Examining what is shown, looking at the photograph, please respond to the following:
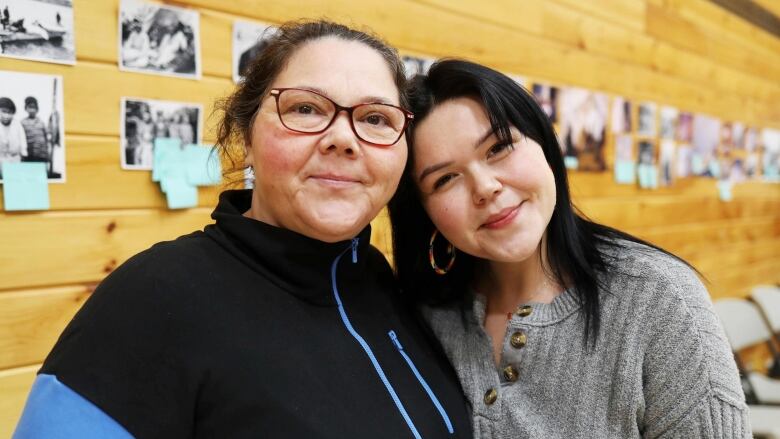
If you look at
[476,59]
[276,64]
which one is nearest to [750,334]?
[476,59]

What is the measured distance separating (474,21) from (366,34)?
54.1 inches

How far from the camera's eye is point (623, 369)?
109 cm

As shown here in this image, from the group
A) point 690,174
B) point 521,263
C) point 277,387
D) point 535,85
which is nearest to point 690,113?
point 690,174

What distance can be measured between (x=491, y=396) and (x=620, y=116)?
2.45 metres

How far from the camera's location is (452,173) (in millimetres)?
1188

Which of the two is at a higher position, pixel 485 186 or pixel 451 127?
pixel 451 127

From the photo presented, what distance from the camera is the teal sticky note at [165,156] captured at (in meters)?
1.50

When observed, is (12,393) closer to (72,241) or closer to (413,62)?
(72,241)

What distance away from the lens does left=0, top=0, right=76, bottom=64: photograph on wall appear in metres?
1.25

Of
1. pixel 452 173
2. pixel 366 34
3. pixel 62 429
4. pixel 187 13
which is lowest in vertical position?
pixel 62 429

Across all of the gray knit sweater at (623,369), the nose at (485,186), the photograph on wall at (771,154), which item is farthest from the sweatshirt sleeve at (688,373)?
the photograph on wall at (771,154)

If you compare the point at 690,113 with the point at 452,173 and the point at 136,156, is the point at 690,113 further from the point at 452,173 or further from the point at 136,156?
the point at 136,156

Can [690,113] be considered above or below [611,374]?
above

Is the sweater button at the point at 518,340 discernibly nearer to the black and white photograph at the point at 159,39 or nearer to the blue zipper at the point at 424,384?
the blue zipper at the point at 424,384
